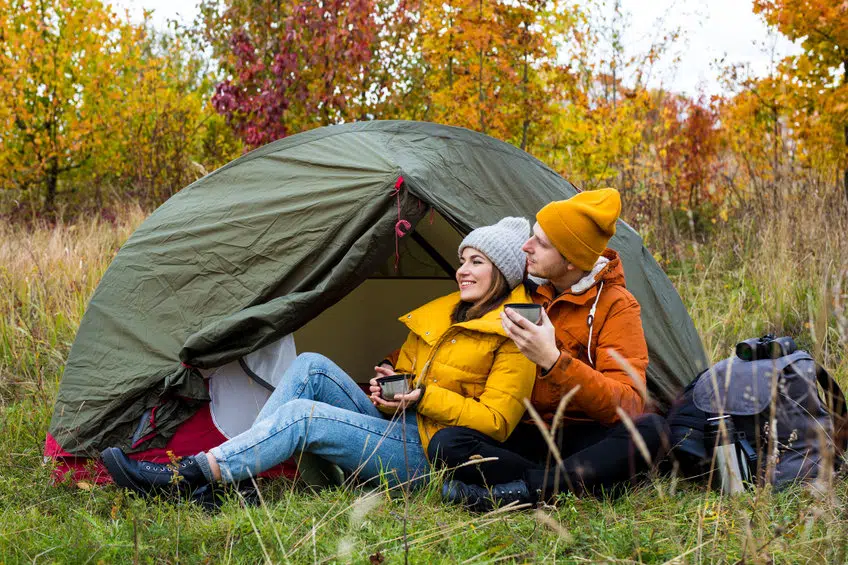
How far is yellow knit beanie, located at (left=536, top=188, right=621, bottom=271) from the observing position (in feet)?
9.04

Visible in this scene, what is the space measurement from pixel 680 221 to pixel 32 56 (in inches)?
234

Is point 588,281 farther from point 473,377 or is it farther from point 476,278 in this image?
point 473,377

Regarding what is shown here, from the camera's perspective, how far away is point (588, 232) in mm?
2766

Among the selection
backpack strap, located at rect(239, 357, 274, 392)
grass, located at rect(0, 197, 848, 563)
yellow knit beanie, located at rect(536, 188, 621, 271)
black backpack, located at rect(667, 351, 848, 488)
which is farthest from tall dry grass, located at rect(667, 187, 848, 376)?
backpack strap, located at rect(239, 357, 274, 392)

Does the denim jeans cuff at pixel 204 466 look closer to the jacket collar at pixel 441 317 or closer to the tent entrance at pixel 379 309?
the jacket collar at pixel 441 317

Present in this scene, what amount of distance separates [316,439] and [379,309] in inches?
71.4

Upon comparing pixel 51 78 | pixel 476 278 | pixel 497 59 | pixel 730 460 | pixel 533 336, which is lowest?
pixel 730 460

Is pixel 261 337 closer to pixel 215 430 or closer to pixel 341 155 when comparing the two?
pixel 215 430

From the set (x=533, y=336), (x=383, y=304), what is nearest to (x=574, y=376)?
(x=533, y=336)

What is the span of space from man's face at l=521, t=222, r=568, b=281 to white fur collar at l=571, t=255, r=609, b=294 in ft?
0.23

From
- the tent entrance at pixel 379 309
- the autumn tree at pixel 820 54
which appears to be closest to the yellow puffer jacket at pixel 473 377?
the tent entrance at pixel 379 309

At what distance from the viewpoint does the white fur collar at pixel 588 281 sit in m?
2.81

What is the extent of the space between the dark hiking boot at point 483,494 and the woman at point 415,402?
17 centimetres

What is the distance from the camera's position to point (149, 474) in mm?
2588
